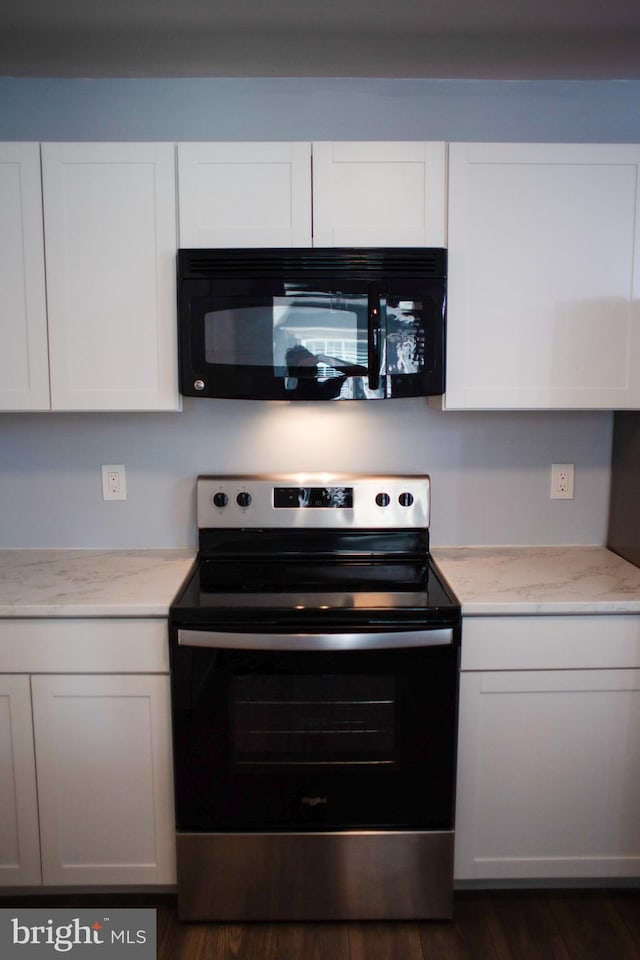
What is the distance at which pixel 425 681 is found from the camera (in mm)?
1779

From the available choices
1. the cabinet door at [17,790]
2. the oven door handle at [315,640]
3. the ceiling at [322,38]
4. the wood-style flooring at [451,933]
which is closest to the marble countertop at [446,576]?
the oven door handle at [315,640]

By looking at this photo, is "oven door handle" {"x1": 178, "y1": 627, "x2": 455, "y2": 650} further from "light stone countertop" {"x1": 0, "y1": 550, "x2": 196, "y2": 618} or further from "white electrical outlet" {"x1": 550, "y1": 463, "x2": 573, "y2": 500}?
"white electrical outlet" {"x1": 550, "y1": 463, "x2": 573, "y2": 500}

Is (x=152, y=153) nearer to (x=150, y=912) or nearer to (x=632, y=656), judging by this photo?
(x=632, y=656)

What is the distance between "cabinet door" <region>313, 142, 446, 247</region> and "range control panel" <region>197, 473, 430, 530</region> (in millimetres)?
733

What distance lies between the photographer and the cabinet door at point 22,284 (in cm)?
191

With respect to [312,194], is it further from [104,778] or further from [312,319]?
[104,778]

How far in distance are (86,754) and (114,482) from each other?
34.2 inches

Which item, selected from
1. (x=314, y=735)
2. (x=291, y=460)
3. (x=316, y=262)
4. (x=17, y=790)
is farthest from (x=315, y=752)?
(x=316, y=262)

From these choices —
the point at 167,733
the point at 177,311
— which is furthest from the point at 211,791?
the point at 177,311

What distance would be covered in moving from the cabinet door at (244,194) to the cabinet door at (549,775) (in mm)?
1342

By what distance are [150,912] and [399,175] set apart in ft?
6.85

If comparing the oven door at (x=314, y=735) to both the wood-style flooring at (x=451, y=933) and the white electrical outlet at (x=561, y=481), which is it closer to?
the wood-style flooring at (x=451, y=933)

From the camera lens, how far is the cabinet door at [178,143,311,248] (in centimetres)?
189

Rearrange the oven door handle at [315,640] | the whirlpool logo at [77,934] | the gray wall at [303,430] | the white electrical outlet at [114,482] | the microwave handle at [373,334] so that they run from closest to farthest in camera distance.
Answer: the whirlpool logo at [77,934], the oven door handle at [315,640], the microwave handle at [373,334], the gray wall at [303,430], the white electrical outlet at [114,482]
